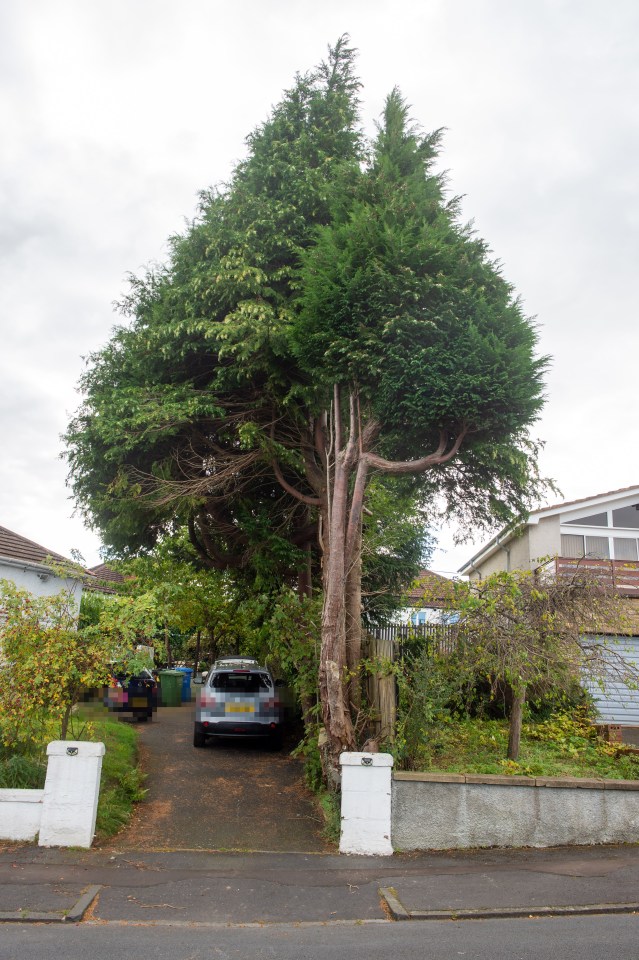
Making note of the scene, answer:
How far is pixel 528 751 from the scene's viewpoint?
9.76 metres

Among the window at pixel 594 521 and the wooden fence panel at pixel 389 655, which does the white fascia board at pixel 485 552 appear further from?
the wooden fence panel at pixel 389 655

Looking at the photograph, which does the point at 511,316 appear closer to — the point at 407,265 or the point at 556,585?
the point at 407,265

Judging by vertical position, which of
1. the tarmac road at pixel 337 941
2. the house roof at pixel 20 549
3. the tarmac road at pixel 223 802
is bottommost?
the tarmac road at pixel 337 941

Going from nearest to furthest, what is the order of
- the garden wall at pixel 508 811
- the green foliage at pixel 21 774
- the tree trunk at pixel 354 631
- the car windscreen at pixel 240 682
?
the garden wall at pixel 508 811, the green foliage at pixel 21 774, the tree trunk at pixel 354 631, the car windscreen at pixel 240 682

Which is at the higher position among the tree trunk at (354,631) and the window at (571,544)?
the window at (571,544)

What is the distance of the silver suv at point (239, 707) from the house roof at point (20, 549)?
13.3 feet

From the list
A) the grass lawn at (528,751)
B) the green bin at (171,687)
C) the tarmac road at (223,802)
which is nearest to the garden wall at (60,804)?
the tarmac road at (223,802)

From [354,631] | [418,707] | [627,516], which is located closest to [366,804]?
[418,707]

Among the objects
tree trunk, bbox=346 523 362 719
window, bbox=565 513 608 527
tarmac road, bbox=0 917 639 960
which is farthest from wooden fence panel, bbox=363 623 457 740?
window, bbox=565 513 608 527

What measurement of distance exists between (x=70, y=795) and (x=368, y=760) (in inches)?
128

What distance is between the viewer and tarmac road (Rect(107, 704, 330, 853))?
754cm

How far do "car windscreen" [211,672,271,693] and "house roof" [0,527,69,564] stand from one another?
157 inches

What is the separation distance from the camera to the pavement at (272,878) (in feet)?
18.4

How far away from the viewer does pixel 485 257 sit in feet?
31.0
